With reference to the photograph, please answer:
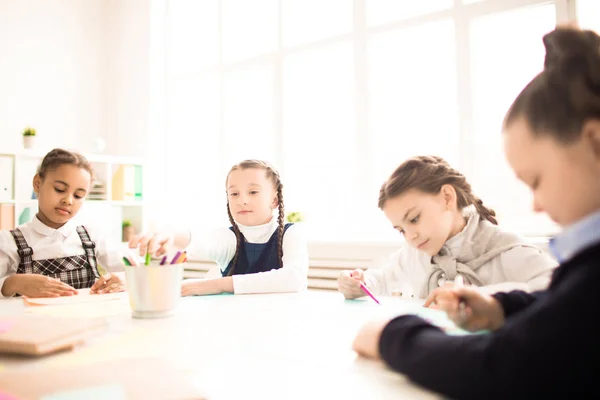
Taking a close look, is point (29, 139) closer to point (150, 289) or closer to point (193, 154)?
point (193, 154)

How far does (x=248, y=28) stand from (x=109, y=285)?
3096mm

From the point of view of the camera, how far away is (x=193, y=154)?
4238 millimetres

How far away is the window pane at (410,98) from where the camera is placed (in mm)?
2963

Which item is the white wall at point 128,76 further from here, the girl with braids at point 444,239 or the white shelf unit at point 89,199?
the girl with braids at point 444,239

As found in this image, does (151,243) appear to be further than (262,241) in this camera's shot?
No

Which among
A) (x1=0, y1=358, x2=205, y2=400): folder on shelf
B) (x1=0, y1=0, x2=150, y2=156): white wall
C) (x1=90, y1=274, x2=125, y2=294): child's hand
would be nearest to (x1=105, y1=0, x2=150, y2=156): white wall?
(x1=0, y1=0, x2=150, y2=156): white wall

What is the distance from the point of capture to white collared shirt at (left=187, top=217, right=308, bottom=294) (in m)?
1.36

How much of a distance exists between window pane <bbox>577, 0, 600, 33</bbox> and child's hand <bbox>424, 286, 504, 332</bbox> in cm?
245

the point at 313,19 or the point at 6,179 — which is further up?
the point at 313,19

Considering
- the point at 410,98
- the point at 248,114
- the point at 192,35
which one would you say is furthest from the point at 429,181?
the point at 192,35

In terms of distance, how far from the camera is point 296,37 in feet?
12.1

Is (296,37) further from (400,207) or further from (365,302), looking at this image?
(365,302)

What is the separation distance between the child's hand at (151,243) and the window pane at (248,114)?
2.61 meters

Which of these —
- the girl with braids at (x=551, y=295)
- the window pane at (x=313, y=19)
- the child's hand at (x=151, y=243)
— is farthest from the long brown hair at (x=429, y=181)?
the window pane at (x=313, y=19)
